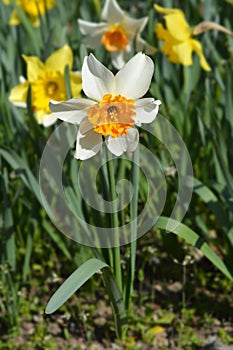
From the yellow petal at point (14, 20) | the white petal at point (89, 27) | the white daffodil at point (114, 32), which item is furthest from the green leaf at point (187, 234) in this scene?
the yellow petal at point (14, 20)

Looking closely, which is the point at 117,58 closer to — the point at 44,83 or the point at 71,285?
the point at 44,83

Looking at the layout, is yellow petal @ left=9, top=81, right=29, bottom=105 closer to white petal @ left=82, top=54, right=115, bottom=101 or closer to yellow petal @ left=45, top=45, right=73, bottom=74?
yellow petal @ left=45, top=45, right=73, bottom=74

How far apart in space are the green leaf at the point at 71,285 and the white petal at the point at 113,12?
1.21 m

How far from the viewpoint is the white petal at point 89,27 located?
7.73 ft

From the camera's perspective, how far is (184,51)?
7.30ft

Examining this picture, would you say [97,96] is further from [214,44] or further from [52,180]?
[214,44]

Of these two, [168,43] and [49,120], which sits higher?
[168,43]

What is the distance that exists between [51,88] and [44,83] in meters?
0.04

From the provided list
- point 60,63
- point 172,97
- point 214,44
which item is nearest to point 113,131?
point 60,63

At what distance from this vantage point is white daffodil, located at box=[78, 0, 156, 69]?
238 cm

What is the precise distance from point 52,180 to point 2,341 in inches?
22.6

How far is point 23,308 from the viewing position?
2068mm

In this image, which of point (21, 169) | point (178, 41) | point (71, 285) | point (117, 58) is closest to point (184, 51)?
point (178, 41)

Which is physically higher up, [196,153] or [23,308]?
[196,153]
